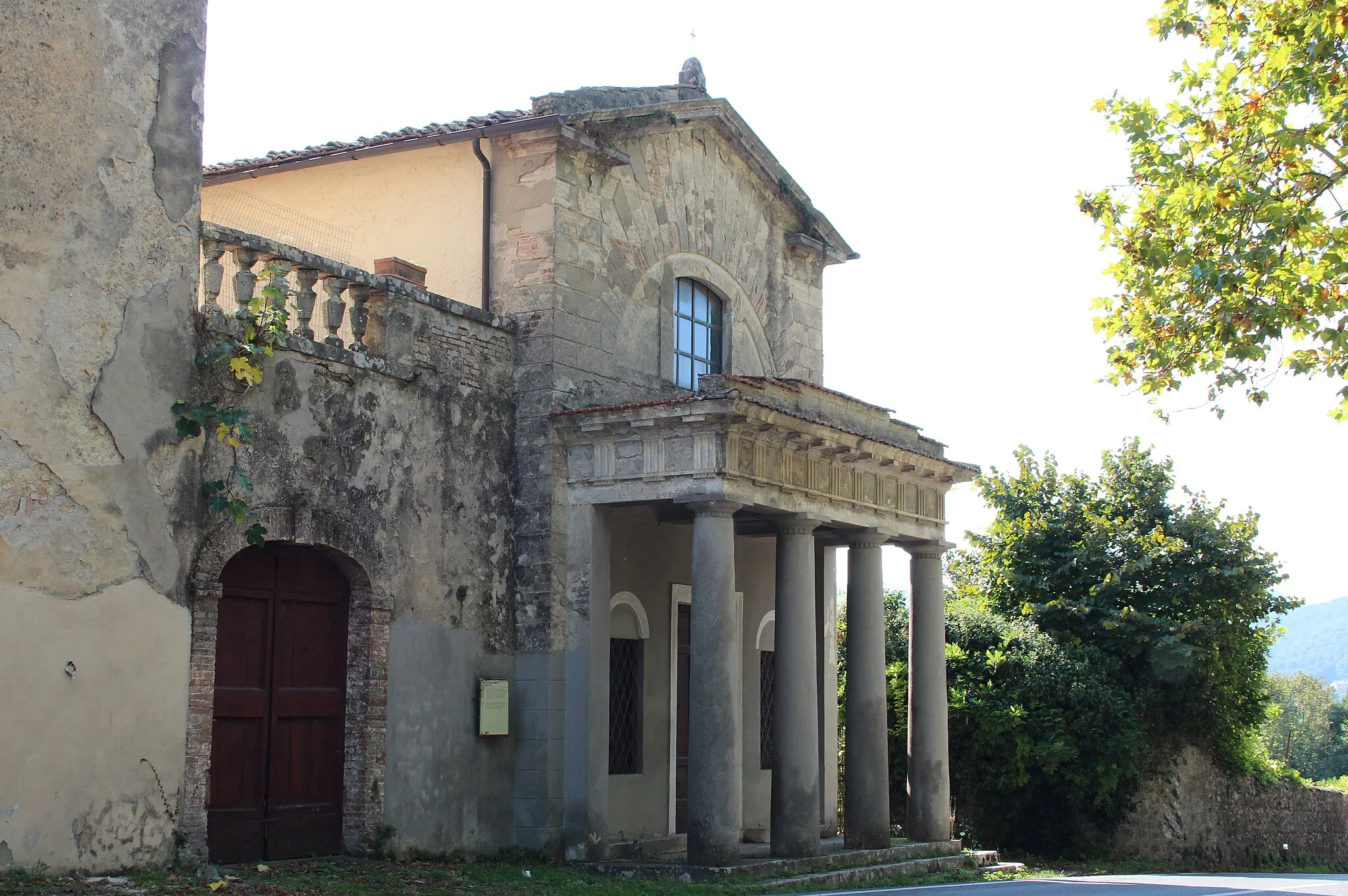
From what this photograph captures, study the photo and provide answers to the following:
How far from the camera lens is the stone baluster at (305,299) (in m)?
13.0

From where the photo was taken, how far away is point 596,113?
15.9 metres

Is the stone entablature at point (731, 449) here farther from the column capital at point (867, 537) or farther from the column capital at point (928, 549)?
the column capital at point (928, 549)

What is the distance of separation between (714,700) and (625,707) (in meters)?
2.33

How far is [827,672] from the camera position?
19.2 metres

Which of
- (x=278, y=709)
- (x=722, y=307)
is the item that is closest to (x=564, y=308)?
(x=722, y=307)

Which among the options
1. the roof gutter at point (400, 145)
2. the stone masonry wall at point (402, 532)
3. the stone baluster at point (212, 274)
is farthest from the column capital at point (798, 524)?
the stone baluster at point (212, 274)

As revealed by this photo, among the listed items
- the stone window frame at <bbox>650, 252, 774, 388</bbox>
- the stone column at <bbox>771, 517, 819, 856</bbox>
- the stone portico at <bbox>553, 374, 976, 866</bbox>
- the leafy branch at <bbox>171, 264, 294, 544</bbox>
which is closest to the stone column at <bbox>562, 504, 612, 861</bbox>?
the stone portico at <bbox>553, 374, 976, 866</bbox>

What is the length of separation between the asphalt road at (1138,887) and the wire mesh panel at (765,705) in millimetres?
3618

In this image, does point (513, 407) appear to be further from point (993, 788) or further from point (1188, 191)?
point (993, 788)

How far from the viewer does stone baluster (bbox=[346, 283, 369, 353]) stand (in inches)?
539

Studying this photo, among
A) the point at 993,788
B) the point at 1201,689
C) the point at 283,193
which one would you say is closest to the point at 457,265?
the point at 283,193

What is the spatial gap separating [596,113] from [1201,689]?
13.3 meters

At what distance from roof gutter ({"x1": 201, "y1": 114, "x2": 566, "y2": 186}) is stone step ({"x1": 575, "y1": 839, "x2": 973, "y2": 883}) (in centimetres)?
765

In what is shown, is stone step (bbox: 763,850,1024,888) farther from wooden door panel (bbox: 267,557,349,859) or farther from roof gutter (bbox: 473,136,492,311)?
roof gutter (bbox: 473,136,492,311)
